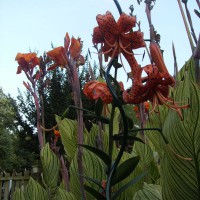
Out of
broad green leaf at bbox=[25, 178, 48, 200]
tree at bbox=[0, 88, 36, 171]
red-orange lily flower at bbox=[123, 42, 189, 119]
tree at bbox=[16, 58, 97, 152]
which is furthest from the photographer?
tree at bbox=[0, 88, 36, 171]

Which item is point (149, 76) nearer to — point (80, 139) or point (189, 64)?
point (80, 139)

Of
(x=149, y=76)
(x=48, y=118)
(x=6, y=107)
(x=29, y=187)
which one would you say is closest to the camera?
(x=149, y=76)

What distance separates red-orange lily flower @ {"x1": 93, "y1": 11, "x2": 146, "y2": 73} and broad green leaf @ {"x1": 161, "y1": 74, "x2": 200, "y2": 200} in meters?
0.07

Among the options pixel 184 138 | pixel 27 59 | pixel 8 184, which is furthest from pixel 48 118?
pixel 184 138

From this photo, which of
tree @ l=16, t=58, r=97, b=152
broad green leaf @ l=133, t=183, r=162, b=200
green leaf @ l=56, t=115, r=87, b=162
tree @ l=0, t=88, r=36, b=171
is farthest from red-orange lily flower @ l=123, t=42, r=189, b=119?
tree @ l=0, t=88, r=36, b=171

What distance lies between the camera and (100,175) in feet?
1.87

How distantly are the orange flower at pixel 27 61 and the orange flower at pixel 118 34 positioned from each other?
38 cm

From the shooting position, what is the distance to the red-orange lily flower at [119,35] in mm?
375

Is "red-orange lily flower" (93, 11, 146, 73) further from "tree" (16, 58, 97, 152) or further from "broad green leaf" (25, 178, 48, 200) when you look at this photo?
"tree" (16, 58, 97, 152)

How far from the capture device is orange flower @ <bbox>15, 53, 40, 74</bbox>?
2.41 ft

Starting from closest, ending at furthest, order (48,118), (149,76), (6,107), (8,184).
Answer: (149,76), (8,184), (48,118), (6,107)

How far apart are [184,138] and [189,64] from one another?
0.78ft

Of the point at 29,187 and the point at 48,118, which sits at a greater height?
the point at 48,118

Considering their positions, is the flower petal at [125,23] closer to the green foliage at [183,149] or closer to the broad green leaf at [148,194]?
the green foliage at [183,149]
